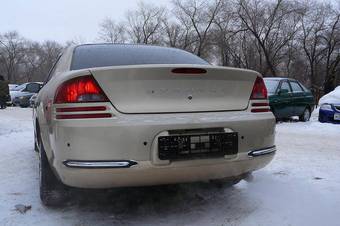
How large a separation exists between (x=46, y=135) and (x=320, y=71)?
45.5m

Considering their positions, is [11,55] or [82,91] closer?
[82,91]

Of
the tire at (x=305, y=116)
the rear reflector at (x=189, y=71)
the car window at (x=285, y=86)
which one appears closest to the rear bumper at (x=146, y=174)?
the rear reflector at (x=189, y=71)

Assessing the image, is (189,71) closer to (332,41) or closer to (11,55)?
(332,41)

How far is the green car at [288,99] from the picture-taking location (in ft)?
38.2

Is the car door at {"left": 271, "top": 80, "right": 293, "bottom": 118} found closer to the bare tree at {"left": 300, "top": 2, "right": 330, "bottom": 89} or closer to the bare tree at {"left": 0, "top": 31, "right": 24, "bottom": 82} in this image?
the bare tree at {"left": 300, "top": 2, "right": 330, "bottom": 89}

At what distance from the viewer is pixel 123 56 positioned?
155 inches

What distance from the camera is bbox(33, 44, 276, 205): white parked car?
2.95 m

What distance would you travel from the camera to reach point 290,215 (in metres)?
→ 3.48

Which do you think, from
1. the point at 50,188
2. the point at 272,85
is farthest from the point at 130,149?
the point at 272,85

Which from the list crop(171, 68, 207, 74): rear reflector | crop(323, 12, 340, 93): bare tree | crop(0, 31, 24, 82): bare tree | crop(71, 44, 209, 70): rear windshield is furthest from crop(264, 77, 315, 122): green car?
crop(0, 31, 24, 82): bare tree

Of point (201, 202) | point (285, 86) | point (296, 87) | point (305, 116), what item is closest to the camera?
point (201, 202)

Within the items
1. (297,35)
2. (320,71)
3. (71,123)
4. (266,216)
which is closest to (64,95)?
A: (71,123)

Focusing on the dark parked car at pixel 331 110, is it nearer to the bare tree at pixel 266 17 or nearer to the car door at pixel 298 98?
the car door at pixel 298 98

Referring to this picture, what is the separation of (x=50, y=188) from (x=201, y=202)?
1.32m
